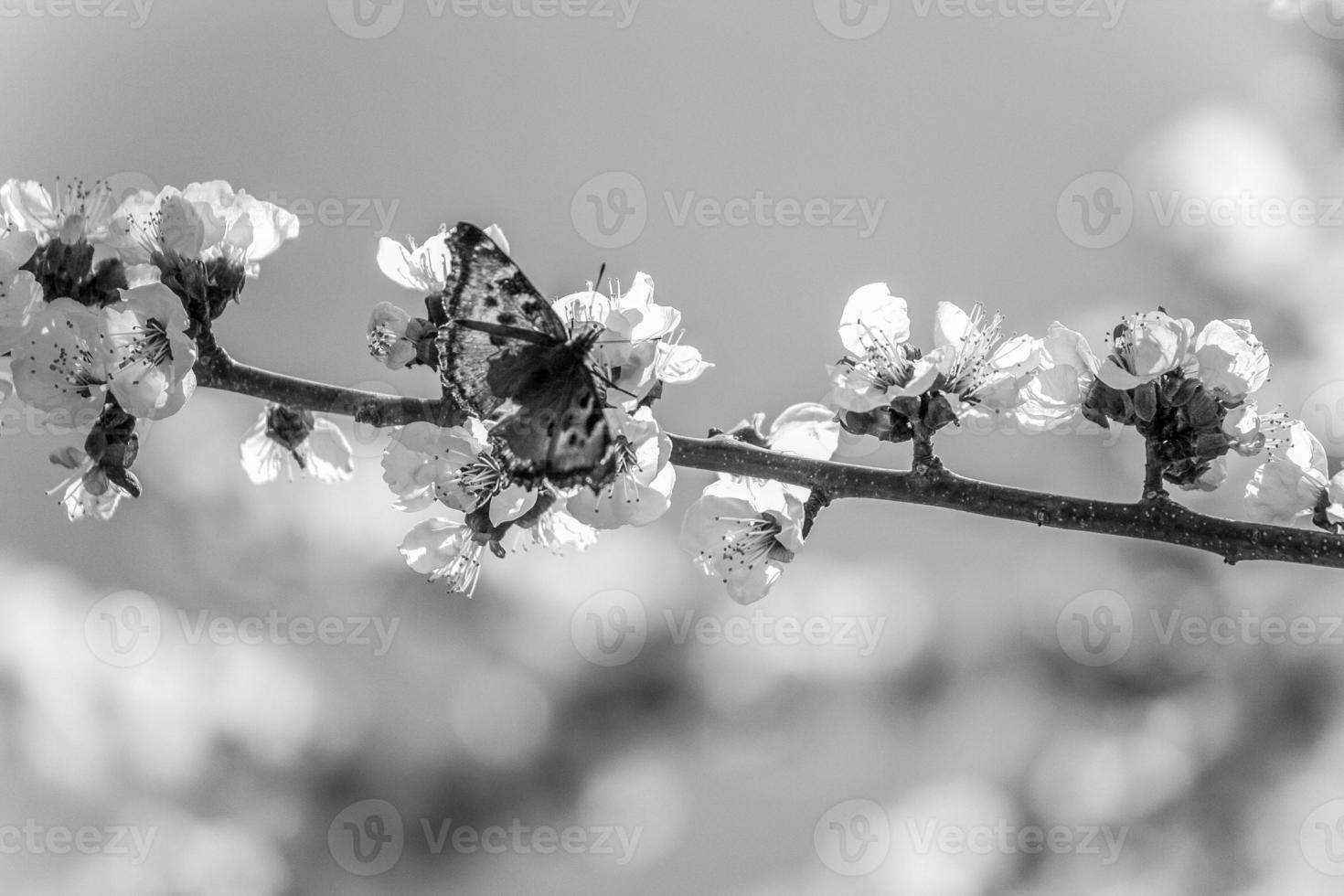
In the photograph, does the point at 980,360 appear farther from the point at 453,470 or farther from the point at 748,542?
the point at 453,470

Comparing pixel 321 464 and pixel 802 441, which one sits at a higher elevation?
pixel 802 441

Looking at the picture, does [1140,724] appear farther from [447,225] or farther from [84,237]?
[84,237]

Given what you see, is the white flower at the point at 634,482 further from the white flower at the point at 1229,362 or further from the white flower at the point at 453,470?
the white flower at the point at 1229,362

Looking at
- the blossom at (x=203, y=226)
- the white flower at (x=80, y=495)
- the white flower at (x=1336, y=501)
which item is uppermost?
the blossom at (x=203, y=226)

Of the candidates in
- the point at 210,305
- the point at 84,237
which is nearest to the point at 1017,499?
the point at 210,305

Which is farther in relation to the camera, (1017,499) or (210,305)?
(210,305)

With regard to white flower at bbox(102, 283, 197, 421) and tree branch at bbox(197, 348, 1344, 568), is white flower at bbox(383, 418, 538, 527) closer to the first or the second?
tree branch at bbox(197, 348, 1344, 568)

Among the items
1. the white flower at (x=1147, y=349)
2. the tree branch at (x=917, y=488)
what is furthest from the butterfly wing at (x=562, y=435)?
the white flower at (x=1147, y=349)
